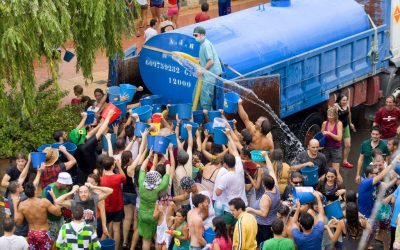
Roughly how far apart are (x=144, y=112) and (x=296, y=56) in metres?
3.05

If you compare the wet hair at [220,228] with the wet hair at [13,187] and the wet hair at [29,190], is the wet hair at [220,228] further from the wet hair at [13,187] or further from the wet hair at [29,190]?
the wet hair at [13,187]

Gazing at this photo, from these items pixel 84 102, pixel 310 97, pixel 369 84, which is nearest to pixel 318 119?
pixel 310 97

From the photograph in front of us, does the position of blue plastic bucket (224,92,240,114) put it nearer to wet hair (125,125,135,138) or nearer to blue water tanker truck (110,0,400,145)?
blue water tanker truck (110,0,400,145)

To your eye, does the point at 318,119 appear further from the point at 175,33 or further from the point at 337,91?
the point at 175,33

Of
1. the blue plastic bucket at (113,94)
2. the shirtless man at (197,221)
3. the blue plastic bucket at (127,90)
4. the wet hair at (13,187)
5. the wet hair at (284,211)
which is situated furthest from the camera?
the blue plastic bucket at (127,90)

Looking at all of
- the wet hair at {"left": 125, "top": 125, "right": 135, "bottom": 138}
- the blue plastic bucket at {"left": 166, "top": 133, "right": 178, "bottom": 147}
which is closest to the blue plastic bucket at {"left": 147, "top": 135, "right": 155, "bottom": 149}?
the blue plastic bucket at {"left": 166, "top": 133, "right": 178, "bottom": 147}

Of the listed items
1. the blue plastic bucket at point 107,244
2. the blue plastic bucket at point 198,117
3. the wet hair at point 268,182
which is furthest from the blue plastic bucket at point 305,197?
the blue plastic bucket at point 198,117

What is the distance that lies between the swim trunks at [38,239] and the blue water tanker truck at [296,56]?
4.31 meters

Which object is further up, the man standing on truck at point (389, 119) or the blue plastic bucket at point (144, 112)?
the blue plastic bucket at point (144, 112)

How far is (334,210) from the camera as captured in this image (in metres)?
10.8

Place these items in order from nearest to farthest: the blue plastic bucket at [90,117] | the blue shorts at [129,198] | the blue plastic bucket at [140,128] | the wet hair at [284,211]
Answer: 1. the wet hair at [284,211]
2. the blue shorts at [129,198]
3. the blue plastic bucket at [140,128]
4. the blue plastic bucket at [90,117]

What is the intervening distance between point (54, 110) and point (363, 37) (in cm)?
571

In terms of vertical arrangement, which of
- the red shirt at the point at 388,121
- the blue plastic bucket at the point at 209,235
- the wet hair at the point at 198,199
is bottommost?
the red shirt at the point at 388,121

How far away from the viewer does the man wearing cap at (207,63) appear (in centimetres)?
1419
